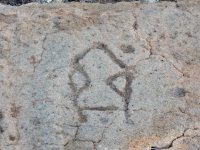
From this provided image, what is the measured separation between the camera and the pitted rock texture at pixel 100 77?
6.40 feet

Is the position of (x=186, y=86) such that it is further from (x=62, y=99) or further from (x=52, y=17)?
(x=52, y=17)

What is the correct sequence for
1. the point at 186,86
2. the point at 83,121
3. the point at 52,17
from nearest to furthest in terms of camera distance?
the point at 83,121 → the point at 186,86 → the point at 52,17

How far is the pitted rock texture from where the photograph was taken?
195 cm

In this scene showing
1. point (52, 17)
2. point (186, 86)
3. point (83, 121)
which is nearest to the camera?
point (83, 121)

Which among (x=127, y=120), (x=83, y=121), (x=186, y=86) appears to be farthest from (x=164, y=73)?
(x=83, y=121)

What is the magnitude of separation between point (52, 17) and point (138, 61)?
0.52 metres

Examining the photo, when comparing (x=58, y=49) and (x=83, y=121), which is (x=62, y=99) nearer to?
(x=83, y=121)

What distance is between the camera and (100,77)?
6.98 feet

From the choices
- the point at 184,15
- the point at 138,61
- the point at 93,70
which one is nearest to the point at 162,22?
the point at 184,15

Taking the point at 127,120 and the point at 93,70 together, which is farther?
the point at 93,70

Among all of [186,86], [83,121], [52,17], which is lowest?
[83,121]

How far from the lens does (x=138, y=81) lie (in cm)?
212

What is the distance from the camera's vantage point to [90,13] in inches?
95.0

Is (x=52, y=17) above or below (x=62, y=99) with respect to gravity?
above
